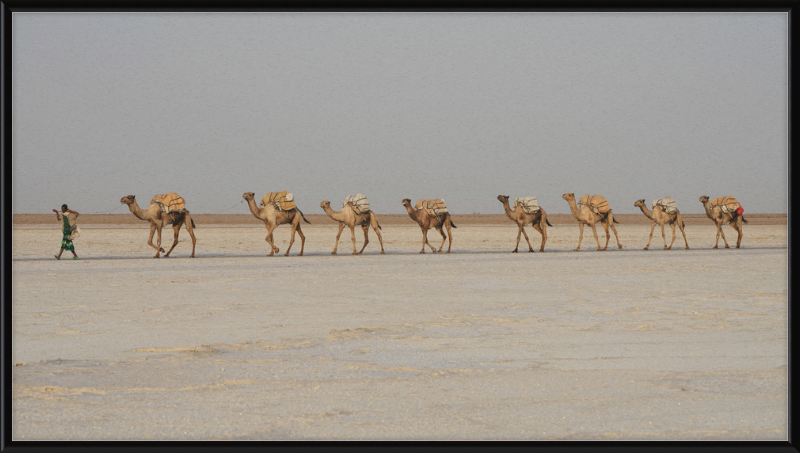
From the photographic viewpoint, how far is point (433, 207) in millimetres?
26719

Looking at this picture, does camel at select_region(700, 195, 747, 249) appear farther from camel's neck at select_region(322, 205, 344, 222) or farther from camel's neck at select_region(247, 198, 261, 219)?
camel's neck at select_region(247, 198, 261, 219)

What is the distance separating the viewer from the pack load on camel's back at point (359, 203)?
2541 centimetres

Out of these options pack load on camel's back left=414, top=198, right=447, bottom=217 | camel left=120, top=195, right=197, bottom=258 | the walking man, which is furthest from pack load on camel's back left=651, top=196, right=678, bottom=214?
the walking man

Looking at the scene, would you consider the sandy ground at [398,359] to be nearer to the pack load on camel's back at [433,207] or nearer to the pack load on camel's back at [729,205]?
the pack load on camel's back at [433,207]

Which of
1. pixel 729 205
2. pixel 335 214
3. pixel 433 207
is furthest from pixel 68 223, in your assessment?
pixel 729 205

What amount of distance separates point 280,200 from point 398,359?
682 inches

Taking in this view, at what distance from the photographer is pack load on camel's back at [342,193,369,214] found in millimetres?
25406

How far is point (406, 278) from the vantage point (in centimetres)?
1647

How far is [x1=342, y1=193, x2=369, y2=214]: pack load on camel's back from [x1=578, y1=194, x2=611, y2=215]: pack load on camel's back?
8247 mm

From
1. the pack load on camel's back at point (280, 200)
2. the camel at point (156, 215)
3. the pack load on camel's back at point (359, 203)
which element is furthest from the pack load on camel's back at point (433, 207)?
the camel at point (156, 215)

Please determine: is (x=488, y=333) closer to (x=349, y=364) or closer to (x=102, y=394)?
(x=349, y=364)

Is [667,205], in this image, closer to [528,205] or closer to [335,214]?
[528,205]

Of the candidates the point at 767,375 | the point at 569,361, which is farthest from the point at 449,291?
the point at 767,375

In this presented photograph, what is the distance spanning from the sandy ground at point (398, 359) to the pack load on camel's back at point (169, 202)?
7.17 metres
